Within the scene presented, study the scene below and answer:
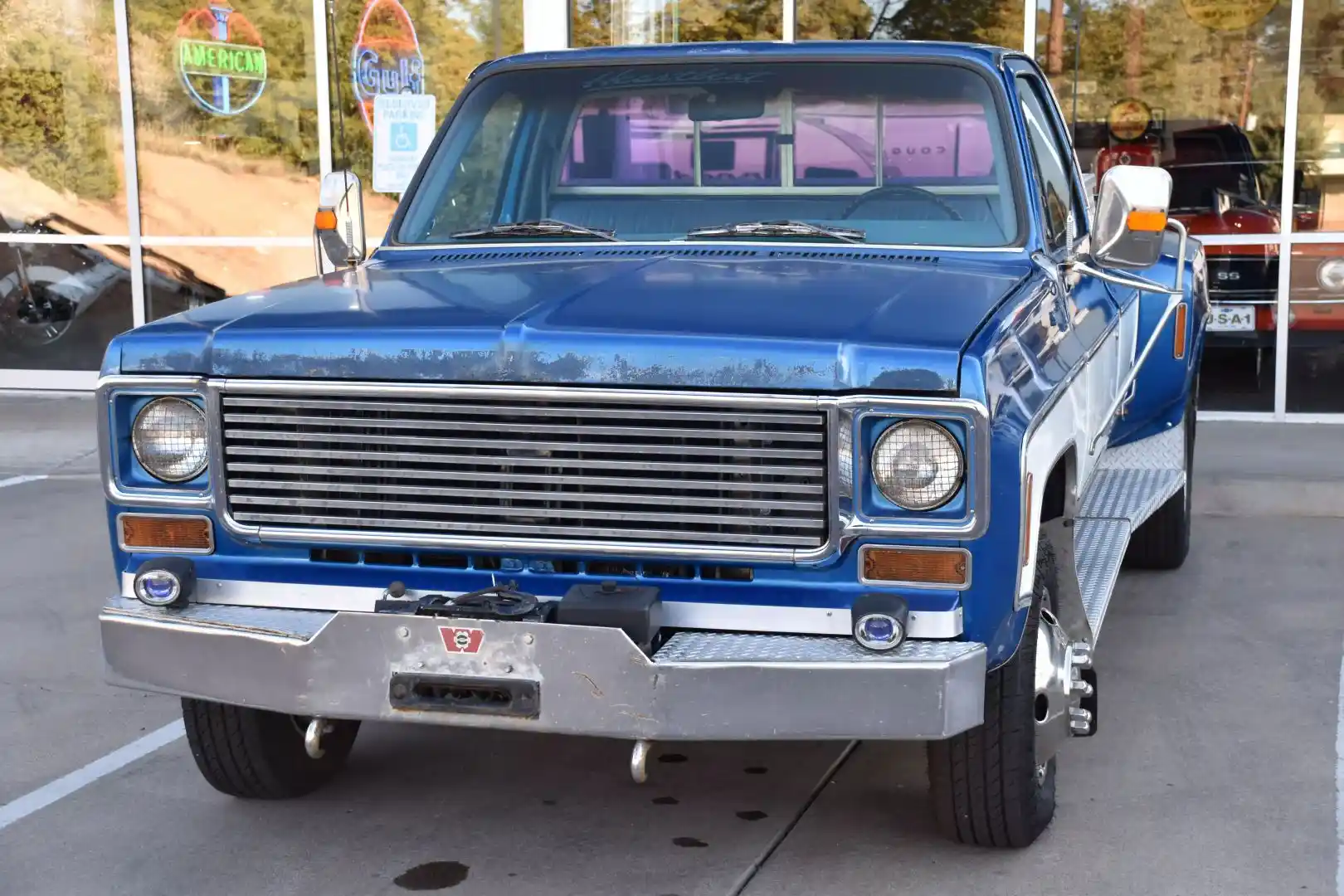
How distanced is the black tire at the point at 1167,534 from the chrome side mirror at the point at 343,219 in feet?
11.0

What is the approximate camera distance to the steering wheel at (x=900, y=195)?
15.0 ft

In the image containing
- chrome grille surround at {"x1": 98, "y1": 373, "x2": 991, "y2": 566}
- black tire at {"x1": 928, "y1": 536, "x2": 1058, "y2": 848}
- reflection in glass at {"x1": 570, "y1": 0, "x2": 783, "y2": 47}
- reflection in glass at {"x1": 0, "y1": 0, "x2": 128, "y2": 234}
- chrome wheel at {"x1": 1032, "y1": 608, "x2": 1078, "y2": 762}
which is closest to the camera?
chrome grille surround at {"x1": 98, "y1": 373, "x2": 991, "y2": 566}

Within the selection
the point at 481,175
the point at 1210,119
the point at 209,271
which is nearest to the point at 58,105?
the point at 209,271

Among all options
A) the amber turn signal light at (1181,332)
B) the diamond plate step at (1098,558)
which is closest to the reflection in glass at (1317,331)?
the amber turn signal light at (1181,332)

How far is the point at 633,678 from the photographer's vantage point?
3330mm

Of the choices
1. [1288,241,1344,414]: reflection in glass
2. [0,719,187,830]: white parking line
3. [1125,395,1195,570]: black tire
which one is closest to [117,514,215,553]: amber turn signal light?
[0,719,187,830]: white parking line

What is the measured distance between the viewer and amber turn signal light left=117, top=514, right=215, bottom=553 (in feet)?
12.4

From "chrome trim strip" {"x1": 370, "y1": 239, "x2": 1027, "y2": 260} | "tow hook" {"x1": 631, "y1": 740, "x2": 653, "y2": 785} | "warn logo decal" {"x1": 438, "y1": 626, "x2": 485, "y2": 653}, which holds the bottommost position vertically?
"tow hook" {"x1": 631, "y1": 740, "x2": 653, "y2": 785}

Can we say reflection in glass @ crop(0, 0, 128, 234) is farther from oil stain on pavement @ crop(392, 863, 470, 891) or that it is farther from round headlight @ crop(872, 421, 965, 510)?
round headlight @ crop(872, 421, 965, 510)

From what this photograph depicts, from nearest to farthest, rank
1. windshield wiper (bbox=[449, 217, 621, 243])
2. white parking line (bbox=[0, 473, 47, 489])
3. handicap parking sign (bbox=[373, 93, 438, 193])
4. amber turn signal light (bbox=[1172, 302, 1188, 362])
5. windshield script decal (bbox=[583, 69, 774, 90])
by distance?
windshield wiper (bbox=[449, 217, 621, 243]), windshield script decal (bbox=[583, 69, 774, 90]), amber turn signal light (bbox=[1172, 302, 1188, 362]), white parking line (bbox=[0, 473, 47, 489]), handicap parking sign (bbox=[373, 93, 438, 193])

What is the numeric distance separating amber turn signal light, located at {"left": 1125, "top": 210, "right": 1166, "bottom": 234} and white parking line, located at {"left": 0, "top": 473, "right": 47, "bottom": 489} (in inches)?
268

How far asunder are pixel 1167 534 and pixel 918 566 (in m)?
3.66

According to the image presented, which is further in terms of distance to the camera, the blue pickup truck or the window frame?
the window frame

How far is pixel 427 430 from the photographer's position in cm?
360
